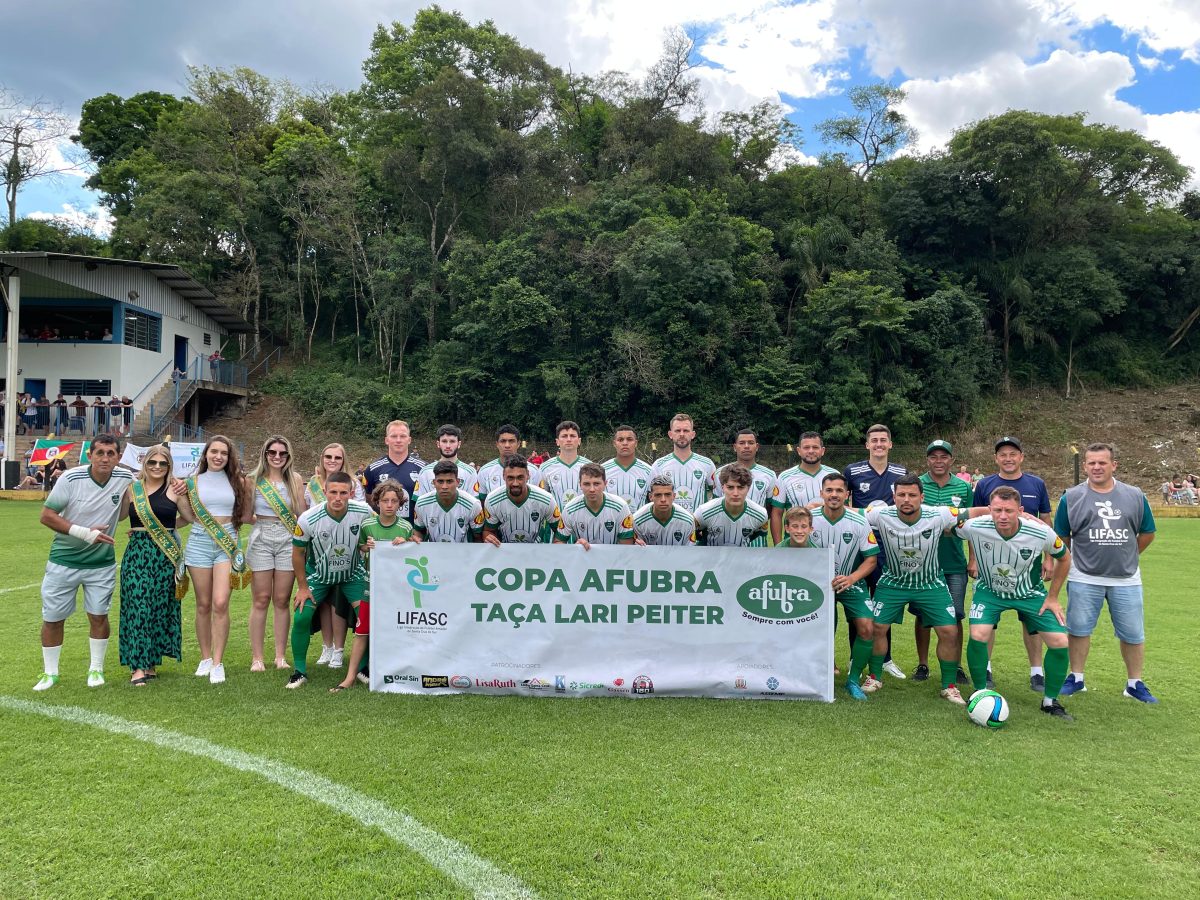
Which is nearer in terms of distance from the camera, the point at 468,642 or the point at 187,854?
the point at 187,854

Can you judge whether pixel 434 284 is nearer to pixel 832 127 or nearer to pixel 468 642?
pixel 832 127

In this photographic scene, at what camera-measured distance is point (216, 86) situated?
38.7m

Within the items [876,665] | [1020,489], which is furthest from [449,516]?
[1020,489]

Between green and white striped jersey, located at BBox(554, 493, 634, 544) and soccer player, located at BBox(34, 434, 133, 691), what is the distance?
348cm

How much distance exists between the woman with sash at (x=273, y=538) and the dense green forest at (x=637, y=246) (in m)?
22.1

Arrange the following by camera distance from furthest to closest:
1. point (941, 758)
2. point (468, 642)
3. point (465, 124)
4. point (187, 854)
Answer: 1. point (465, 124)
2. point (468, 642)
3. point (941, 758)
4. point (187, 854)

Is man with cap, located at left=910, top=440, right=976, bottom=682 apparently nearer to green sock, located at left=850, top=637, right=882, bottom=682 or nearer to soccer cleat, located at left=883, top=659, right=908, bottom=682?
soccer cleat, located at left=883, top=659, right=908, bottom=682

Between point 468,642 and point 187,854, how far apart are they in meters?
2.42

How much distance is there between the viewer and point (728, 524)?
230 inches

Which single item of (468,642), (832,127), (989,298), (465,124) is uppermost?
(832,127)

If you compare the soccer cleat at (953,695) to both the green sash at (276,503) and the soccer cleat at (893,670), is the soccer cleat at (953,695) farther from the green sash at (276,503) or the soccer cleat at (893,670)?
the green sash at (276,503)

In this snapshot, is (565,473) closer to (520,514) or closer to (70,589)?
(520,514)

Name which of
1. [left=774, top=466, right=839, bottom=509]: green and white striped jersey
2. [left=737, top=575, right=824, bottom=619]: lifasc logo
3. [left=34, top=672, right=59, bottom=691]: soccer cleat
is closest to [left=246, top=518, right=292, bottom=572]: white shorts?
[left=34, top=672, right=59, bottom=691]: soccer cleat

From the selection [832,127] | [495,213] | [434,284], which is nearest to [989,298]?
[832,127]
